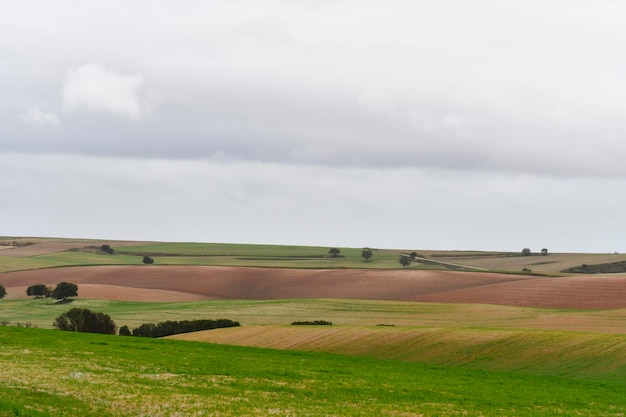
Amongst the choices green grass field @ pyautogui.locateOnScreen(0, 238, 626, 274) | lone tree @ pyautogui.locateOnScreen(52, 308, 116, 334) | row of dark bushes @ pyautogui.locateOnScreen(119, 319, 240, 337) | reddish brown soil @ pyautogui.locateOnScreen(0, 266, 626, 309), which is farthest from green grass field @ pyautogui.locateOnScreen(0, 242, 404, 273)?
row of dark bushes @ pyautogui.locateOnScreen(119, 319, 240, 337)

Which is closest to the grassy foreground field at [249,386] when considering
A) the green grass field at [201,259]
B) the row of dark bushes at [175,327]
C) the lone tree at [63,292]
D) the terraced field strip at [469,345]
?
the terraced field strip at [469,345]

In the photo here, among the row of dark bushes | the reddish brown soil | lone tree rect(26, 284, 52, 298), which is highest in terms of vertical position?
the reddish brown soil

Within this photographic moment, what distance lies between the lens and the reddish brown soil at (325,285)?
3826 inches

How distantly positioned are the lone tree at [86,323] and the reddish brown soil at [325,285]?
3242 cm

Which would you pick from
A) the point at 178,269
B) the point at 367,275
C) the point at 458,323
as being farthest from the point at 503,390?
the point at 178,269

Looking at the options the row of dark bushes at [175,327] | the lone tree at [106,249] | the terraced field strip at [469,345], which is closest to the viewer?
the terraced field strip at [469,345]

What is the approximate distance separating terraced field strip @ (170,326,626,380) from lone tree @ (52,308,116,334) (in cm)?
922

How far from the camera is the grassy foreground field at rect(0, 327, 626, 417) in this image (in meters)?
24.5

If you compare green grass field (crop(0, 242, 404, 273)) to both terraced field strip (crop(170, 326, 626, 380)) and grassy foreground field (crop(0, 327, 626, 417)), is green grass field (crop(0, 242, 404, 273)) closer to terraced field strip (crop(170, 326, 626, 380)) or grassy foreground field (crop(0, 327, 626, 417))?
terraced field strip (crop(170, 326, 626, 380))

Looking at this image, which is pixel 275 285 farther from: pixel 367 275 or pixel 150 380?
pixel 150 380

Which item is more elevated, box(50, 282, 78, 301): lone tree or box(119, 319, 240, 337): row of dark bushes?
box(50, 282, 78, 301): lone tree

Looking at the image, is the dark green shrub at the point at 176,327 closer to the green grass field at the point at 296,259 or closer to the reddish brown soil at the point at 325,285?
the reddish brown soil at the point at 325,285

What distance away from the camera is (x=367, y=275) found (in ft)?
399

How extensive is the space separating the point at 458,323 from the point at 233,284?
1968 inches
